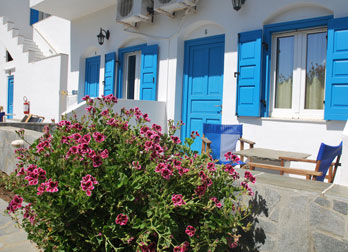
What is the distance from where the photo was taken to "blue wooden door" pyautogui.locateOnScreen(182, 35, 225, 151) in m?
6.18

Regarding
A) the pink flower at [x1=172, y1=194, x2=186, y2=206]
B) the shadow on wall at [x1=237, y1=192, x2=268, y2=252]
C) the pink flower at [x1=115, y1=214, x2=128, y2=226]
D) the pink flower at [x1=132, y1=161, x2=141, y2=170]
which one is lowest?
the shadow on wall at [x1=237, y1=192, x2=268, y2=252]

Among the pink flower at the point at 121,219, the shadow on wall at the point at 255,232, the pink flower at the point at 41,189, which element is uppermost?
the pink flower at the point at 41,189

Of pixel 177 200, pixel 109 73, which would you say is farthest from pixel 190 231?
pixel 109 73

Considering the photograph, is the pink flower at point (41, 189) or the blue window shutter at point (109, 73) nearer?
the pink flower at point (41, 189)

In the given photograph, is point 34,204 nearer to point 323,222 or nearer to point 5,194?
point 323,222

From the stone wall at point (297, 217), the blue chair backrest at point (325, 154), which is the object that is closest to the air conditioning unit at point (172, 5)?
the blue chair backrest at point (325, 154)

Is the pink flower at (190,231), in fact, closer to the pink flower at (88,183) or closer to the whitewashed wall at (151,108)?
the pink flower at (88,183)

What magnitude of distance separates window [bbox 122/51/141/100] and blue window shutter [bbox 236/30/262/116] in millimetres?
3040

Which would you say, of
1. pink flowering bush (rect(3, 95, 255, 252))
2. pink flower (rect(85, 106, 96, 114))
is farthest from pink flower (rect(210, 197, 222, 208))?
pink flower (rect(85, 106, 96, 114))

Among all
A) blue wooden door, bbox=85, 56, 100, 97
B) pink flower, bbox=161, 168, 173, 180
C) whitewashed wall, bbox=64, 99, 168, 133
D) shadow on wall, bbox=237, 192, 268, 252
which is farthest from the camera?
blue wooden door, bbox=85, 56, 100, 97

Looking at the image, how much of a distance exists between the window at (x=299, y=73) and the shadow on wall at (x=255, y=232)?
313 centimetres

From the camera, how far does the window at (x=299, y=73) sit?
16.0ft

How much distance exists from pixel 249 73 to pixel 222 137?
1.23m

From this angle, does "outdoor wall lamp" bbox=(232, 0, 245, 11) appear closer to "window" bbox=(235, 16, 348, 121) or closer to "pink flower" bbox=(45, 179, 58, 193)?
"window" bbox=(235, 16, 348, 121)
